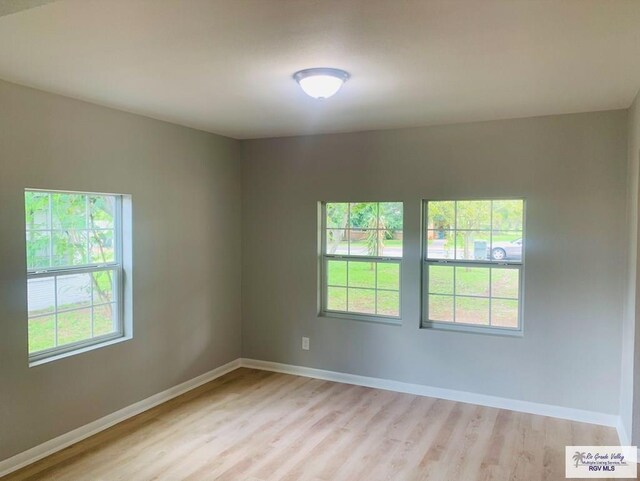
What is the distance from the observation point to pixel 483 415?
3920 millimetres

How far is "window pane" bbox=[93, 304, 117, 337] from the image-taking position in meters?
3.71

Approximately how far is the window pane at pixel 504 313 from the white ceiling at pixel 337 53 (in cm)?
164

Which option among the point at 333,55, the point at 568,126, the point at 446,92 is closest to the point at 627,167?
the point at 568,126

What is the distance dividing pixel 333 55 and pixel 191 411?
314 cm

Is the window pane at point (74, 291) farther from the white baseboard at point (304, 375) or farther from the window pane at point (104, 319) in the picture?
the white baseboard at point (304, 375)

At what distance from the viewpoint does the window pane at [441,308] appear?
171 inches

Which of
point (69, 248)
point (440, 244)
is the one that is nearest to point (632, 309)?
point (440, 244)

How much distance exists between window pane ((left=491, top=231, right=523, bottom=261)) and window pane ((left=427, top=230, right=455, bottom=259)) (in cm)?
37

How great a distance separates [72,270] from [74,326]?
429 millimetres

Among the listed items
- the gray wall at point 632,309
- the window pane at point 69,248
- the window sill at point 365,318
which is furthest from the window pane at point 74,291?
the gray wall at point 632,309

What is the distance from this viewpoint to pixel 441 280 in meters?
4.36

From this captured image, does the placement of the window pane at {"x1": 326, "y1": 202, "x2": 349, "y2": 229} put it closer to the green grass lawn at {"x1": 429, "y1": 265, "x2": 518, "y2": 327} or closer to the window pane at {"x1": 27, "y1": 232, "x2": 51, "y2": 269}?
the green grass lawn at {"x1": 429, "y1": 265, "x2": 518, "y2": 327}

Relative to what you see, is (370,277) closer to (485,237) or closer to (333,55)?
(485,237)

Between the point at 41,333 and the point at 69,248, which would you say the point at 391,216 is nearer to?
the point at 69,248
